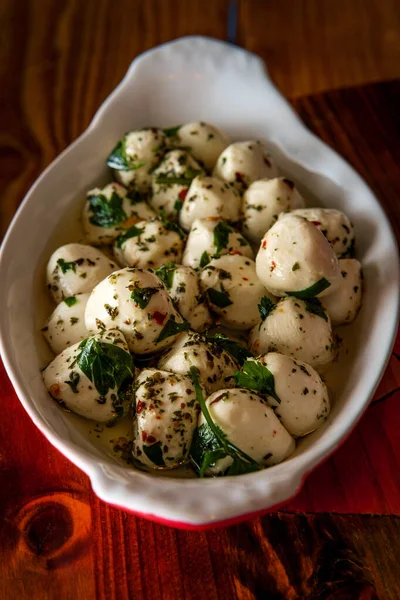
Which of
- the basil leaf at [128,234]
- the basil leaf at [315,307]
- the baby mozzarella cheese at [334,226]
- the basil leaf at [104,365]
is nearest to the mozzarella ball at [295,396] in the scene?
the basil leaf at [315,307]

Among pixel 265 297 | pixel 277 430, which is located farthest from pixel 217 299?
pixel 277 430

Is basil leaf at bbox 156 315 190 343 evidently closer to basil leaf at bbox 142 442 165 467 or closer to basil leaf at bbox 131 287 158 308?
basil leaf at bbox 131 287 158 308

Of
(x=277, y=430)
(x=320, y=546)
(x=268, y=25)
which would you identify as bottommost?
(x=320, y=546)

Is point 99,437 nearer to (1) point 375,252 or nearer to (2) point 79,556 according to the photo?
(2) point 79,556

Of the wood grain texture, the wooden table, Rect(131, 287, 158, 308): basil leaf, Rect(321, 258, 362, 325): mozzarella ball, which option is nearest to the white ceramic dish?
Rect(321, 258, 362, 325): mozzarella ball

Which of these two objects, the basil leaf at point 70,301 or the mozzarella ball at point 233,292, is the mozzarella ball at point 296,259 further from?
the basil leaf at point 70,301

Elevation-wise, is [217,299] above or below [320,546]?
above
